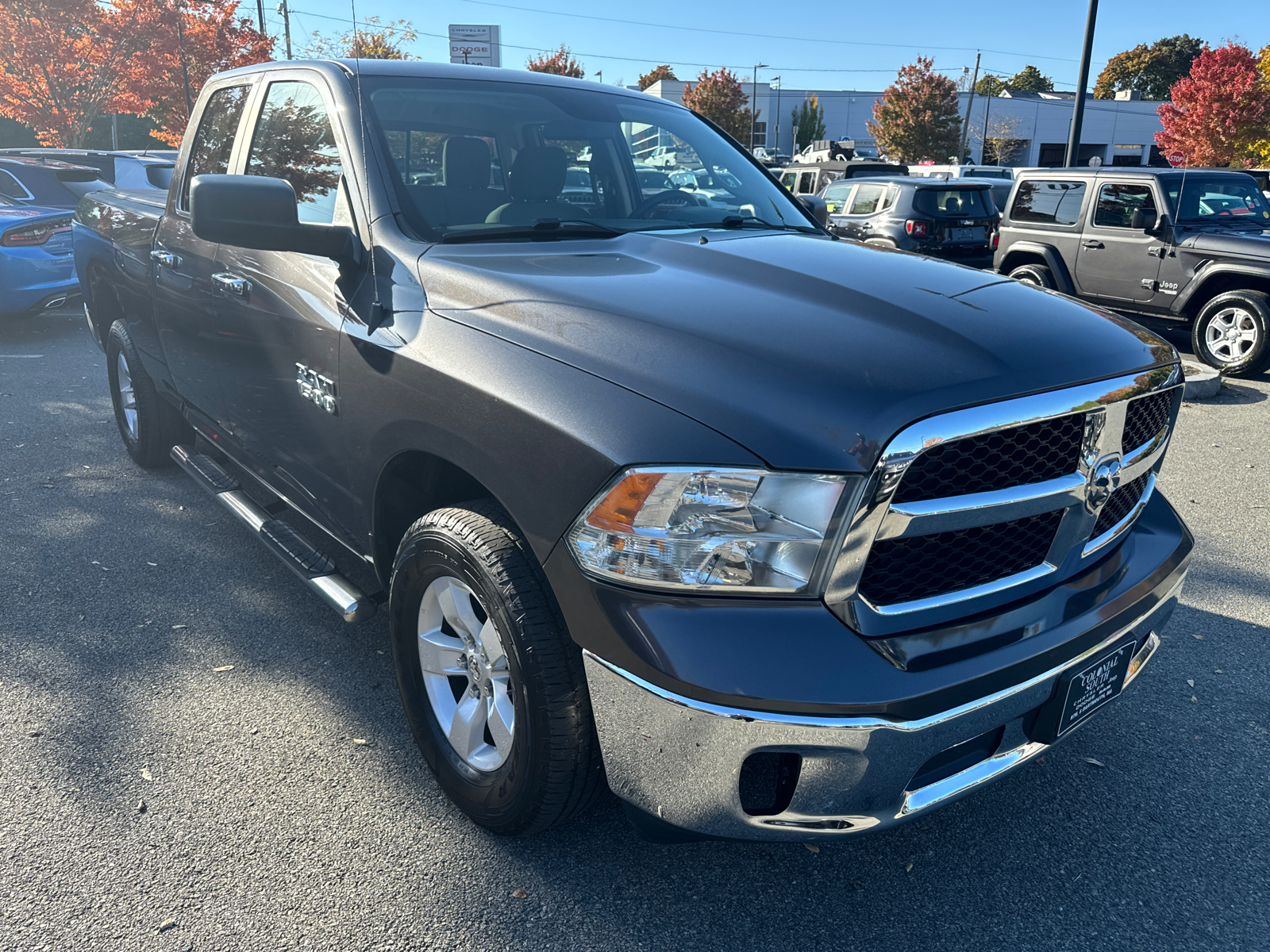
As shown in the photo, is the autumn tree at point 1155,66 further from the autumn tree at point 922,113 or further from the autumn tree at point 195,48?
the autumn tree at point 195,48

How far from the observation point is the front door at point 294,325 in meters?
2.60

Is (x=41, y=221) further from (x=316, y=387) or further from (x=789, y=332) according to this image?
(x=789, y=332)

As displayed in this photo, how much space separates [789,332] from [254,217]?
4.72 ft

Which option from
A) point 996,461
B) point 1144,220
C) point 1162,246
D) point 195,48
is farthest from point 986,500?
point 195,48

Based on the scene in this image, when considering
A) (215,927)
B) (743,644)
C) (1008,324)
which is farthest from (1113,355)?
(215,927)

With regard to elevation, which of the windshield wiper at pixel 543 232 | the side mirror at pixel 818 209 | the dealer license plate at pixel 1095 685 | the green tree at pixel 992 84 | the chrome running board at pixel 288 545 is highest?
the green tree at pixel 992 84

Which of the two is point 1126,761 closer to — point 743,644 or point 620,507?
point 743,644

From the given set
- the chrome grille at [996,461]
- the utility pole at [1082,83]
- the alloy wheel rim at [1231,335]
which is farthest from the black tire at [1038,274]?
the chrome grille at [996,461]

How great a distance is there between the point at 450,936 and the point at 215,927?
522 millimetres

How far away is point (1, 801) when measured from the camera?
242 cm

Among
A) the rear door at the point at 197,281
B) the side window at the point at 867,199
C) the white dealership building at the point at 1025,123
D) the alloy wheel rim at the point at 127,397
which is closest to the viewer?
the rear door at the point at 197,281

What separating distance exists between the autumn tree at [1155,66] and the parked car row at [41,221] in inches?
3765

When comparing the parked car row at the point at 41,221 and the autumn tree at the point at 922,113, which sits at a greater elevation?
the autumn tree at the point at 922,113

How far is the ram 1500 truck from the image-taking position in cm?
166
